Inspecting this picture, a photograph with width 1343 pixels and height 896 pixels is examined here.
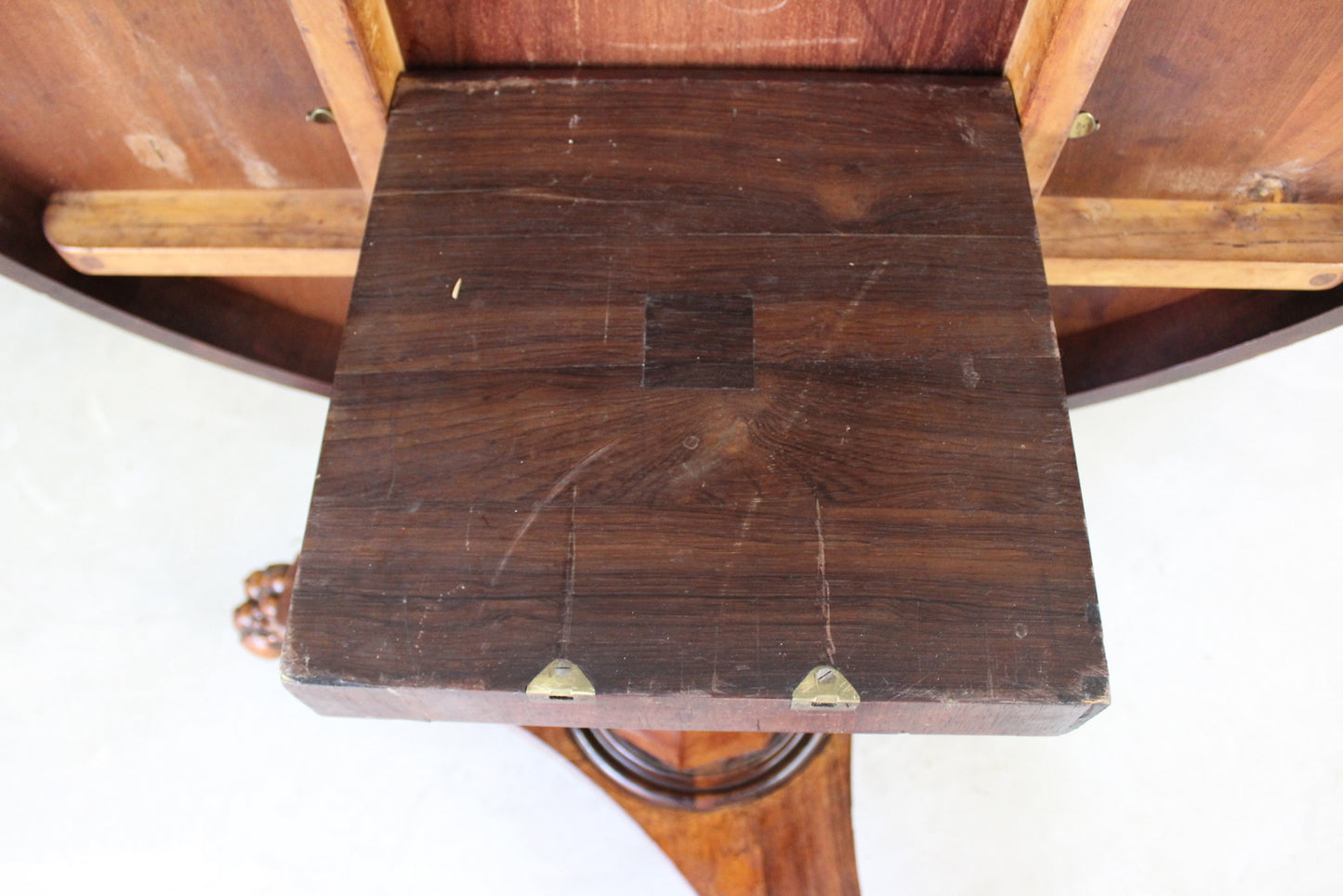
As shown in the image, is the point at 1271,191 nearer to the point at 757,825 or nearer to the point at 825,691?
the point at 825,691

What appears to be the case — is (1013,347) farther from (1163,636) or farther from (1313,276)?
(1163,636)

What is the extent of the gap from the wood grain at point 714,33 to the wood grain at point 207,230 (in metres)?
0.25

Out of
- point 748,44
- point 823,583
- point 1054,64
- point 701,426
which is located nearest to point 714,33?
point 748,44

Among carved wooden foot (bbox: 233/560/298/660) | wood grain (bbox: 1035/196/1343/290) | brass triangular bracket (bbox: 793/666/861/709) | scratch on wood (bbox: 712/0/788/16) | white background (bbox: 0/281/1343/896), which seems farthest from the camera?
white background (bbox: 0/281/1343/896)

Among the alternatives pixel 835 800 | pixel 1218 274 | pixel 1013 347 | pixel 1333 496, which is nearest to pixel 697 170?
pixel 1013 347

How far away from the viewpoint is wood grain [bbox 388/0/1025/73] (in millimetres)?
1013

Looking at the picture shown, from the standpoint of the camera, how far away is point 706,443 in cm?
86

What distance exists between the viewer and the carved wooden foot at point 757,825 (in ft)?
4.73

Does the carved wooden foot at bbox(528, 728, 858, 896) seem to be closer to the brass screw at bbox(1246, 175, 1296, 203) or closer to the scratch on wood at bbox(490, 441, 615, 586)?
the scratch on wood at bbox(490, 441, 615, 586)

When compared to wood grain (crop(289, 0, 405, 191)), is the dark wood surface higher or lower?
lower

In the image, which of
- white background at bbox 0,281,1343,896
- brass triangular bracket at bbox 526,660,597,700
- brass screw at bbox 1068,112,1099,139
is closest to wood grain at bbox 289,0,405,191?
brass triangular bracket at bbox 526,660,597,700

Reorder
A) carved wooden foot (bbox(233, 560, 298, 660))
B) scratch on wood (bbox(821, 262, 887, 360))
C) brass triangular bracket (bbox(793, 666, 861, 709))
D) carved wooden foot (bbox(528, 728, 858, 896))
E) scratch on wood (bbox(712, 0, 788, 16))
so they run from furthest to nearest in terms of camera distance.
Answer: carved wooden foot (bbox(233, 560, 298, 660)) < carved wooden foot (bbox(528, 728, 858, 896)) < scratch on wood (bbox(712, 0, 788, 16)) < scratch on wood (bbox(821, 262, 887, 360)) < brass triangular bracket (bbox(793, 666, 861, 709))

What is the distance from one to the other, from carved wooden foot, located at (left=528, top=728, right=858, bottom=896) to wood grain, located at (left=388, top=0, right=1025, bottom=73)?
0.90 metres

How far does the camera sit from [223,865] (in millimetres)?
1673
